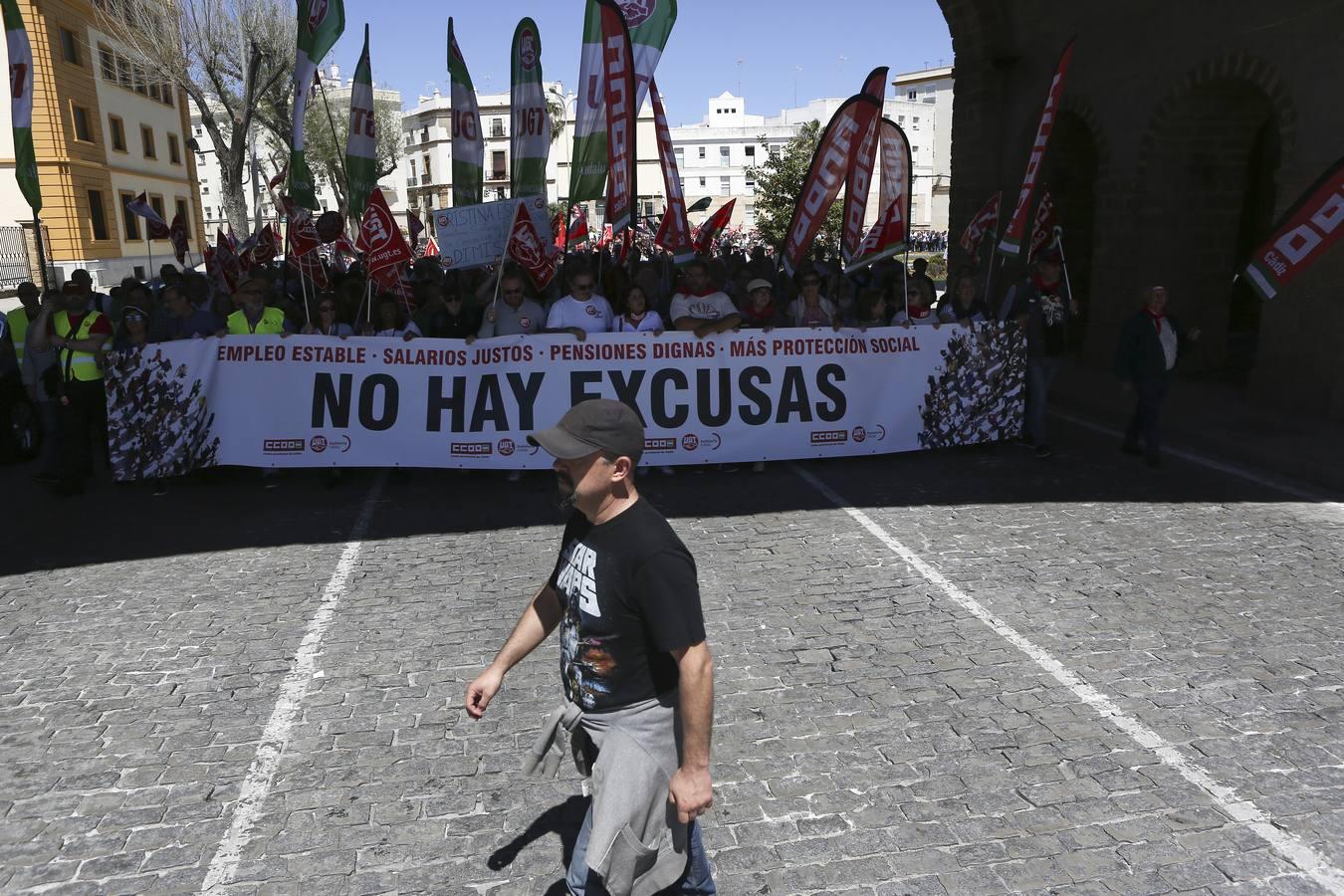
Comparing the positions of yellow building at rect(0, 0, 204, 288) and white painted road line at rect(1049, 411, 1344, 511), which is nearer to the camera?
white painted road line at rect(1049, 411, 1344, 511)

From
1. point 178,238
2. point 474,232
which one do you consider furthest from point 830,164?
point 178,238

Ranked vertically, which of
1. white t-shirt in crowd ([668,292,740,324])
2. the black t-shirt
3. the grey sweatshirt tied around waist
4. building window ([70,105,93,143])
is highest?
building window ([70,105,93,143])

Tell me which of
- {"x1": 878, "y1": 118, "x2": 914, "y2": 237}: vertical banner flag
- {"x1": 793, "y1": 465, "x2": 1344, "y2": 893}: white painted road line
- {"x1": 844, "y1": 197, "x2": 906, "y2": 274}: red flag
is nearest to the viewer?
{"x1": 793, "y1": 465, "x2": 1344, "y2": 893}: white painted road line

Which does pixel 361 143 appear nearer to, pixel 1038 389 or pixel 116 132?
pixel 1038 389

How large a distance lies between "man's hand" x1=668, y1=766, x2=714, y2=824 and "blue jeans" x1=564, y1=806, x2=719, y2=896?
16cm

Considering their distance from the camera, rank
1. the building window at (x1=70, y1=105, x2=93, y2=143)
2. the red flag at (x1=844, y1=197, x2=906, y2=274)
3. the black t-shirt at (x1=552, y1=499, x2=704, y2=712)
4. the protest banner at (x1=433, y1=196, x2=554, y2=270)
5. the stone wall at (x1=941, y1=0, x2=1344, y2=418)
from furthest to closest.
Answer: the building window at (x1=70, y1=105, x2=93, y2=143), the stone wall at (x1=941, y1=0, x2=1344, y2=418), the protest banner at (x1=433, y1=196, x2=554, y2=270), the red flag at (x1=844, y1=197, x2=906, y2=274), the black t-shirt at (x1=552, y1=499, x2=704, y2=712)

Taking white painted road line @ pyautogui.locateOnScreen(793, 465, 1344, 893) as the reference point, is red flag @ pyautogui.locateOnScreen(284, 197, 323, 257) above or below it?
above

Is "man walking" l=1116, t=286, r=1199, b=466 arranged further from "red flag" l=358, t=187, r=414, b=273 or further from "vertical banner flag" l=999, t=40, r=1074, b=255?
"red flag" l=358, t=187, r=414, b=273

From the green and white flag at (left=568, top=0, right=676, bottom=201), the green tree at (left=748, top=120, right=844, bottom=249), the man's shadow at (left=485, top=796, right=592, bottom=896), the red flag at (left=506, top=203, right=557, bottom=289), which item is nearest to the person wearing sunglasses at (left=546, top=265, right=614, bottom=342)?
the red flag at (left=506, top=203, right=557, bottom=289)

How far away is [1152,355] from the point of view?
9477 mm

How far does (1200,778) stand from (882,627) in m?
1.97

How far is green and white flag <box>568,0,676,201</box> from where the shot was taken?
10.5m

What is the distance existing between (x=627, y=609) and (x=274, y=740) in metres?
2.70

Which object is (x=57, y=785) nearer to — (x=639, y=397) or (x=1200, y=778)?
(x=1200, y=778)
